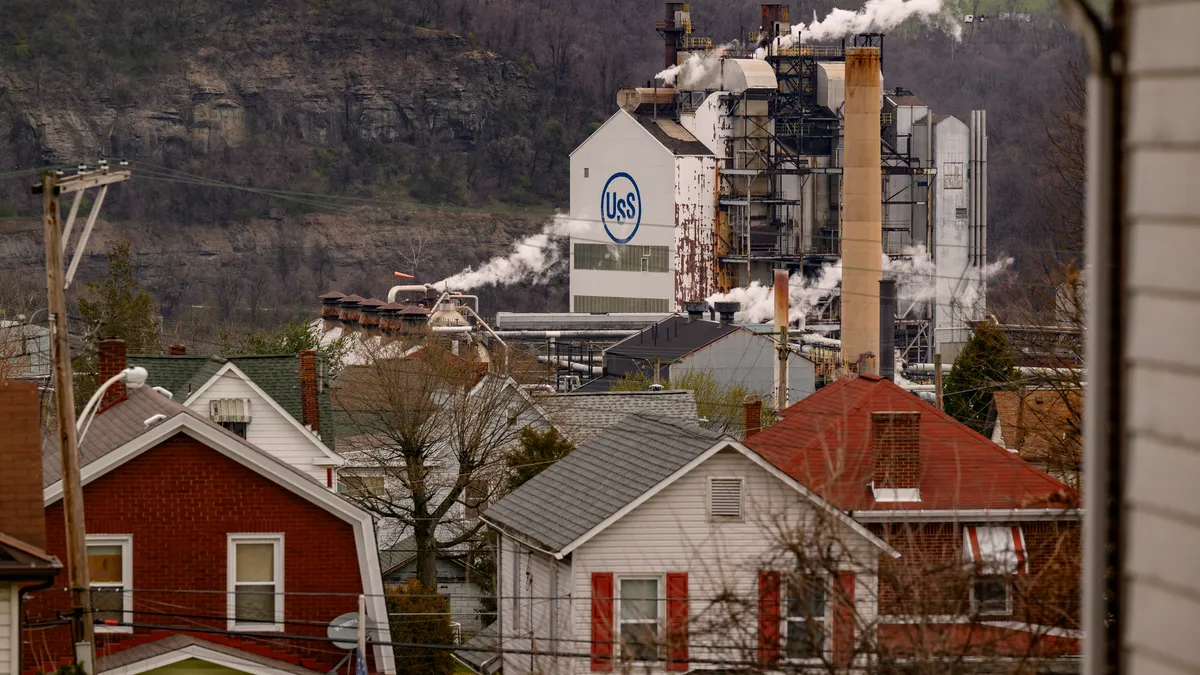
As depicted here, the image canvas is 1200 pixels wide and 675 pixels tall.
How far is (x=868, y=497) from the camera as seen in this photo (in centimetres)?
2430

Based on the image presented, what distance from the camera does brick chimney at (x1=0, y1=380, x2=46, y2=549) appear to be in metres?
16.3

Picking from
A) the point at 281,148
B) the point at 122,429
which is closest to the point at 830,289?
the point at 122,429

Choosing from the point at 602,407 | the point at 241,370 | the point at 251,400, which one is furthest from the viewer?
the point at 602,407

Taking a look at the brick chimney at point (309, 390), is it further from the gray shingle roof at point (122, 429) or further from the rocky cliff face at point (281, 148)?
the rocky cliff face at point (281, 148)

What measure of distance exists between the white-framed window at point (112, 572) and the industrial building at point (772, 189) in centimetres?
6028

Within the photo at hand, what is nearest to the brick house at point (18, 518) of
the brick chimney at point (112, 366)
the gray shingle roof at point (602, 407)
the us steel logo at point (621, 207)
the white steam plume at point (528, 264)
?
the brick chimney at point (112, 366)

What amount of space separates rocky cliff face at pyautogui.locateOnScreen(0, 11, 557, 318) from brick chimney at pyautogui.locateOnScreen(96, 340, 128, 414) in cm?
11180

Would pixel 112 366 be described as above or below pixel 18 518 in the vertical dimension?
above

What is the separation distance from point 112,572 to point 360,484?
16.6 meters

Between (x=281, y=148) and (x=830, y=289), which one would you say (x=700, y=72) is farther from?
(x=281, y=148)

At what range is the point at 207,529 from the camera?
2073 centimetres

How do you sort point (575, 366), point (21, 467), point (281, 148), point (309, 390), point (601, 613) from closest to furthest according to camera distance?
point (21, 467) < point (601, 613) < point (309, 390) < point (575, 366) < point (281, 148)

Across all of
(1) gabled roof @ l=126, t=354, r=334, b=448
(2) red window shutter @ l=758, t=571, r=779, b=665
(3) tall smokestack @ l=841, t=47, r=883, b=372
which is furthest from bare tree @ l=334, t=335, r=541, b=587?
(3) tall smokestack @ l=841, t=47, r=883, b=372

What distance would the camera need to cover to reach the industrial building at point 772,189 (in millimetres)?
81750
